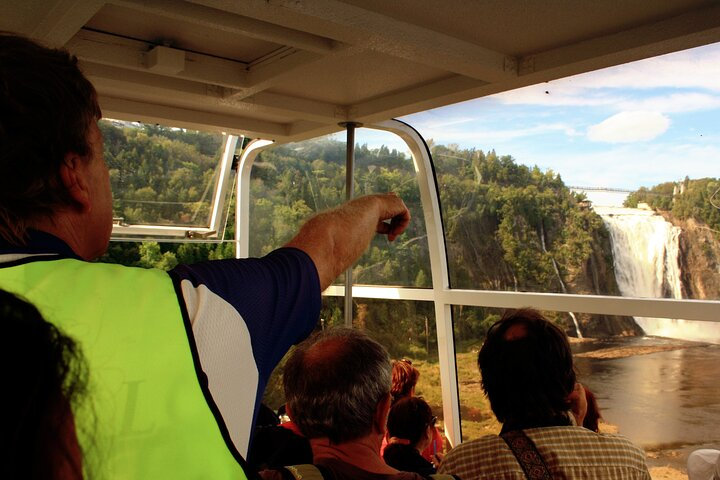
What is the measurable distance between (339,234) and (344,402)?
2.41 ft

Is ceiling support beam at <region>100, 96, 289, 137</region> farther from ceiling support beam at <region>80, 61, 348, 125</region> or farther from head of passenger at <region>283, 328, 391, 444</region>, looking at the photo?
head of passenger at <region>283, 328, 391, 444</region>

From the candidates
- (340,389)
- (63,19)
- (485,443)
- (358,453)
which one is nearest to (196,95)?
(63,19)

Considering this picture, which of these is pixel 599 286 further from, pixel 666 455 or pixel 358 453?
pixel 358 453

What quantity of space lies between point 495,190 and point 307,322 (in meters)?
4.33

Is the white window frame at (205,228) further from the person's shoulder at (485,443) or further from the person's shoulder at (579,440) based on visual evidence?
the person's shoulder at (579,440)

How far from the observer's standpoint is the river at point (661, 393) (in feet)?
13.0

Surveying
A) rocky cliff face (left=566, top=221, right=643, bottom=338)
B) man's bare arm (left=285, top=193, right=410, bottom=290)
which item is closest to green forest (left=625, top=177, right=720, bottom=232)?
rocky cliff face (left=566, top=221, right=643, bottom=338)

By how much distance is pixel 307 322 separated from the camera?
108cm

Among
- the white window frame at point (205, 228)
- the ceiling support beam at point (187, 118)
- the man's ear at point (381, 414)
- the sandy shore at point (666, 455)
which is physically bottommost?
the sandy shore at point (666, 455)

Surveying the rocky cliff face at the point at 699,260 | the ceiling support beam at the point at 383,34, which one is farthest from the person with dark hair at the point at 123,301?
the rocky cliff face at the point at 699,260

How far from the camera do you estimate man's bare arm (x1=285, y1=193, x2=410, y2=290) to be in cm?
116

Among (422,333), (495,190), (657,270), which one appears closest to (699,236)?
(657,270)

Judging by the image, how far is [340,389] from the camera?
5.96 ft

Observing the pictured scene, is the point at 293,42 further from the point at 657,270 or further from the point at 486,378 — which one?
the point at 657,270
